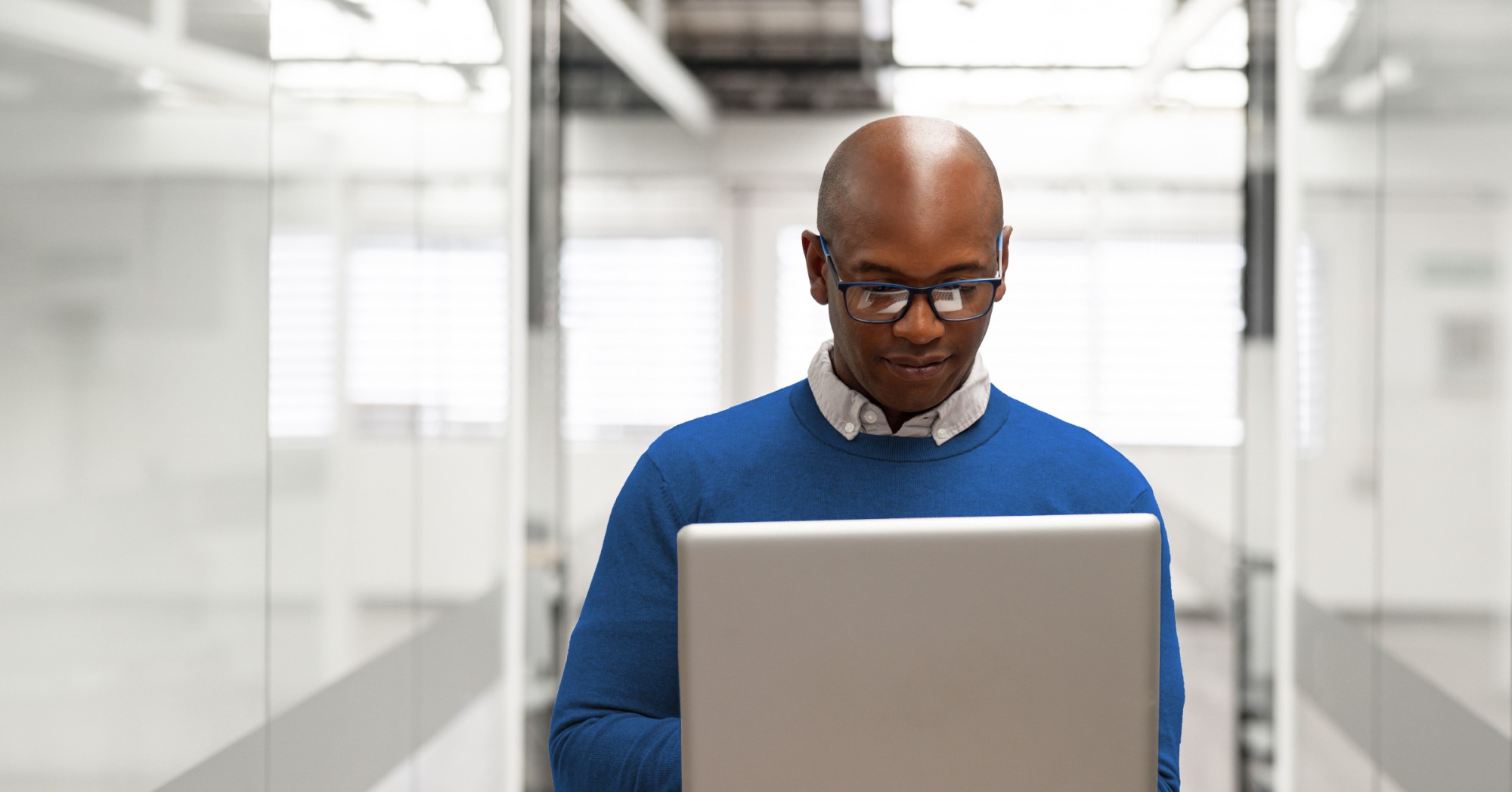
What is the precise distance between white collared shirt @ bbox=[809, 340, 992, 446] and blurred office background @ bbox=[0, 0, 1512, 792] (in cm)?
87

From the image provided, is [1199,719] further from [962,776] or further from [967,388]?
[962,776]

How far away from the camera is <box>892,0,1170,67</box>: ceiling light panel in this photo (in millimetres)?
5879

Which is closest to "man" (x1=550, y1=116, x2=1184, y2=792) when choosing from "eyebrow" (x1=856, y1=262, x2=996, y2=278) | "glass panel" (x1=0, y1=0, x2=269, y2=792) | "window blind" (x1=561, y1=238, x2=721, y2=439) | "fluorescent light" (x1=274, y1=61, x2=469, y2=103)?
"eyebrow" (x1=856, y1=262, x2=996, y2=278)

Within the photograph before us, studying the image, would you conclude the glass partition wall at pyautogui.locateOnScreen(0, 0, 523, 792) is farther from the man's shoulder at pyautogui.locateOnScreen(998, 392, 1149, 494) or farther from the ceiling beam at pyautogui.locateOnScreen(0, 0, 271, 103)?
the man's shoulder at pyautogui.locateOnScreen(998, 392, 1149, 494)

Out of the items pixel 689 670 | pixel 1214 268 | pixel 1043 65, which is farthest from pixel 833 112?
pixel 689 670

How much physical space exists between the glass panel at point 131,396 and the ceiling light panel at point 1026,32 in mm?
4700

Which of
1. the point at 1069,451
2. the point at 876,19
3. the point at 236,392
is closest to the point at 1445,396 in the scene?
the point at 1069,451

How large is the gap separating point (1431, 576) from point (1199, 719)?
3.26 metres

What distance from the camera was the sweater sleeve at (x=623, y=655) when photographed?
103 centimetres

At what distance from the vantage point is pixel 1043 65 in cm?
683

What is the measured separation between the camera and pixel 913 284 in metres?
1.04

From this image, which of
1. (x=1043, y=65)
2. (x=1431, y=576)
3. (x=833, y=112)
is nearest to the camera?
(x=1431, y=576)

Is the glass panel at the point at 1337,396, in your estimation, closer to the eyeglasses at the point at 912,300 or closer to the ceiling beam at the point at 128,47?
the eyeglasses at the point at 912,300

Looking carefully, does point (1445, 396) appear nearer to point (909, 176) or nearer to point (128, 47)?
point (909, 176)
